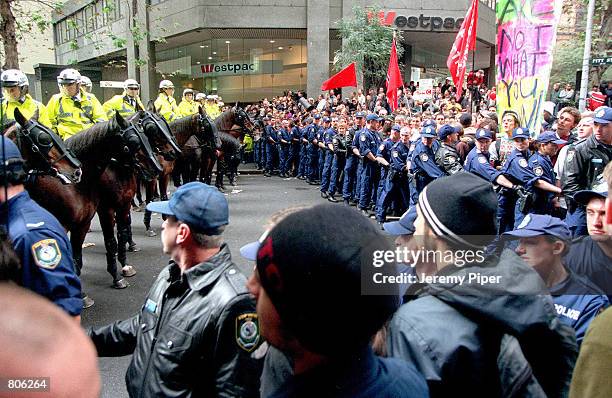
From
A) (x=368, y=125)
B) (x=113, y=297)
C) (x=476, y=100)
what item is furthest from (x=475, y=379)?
(x=476, y=100)

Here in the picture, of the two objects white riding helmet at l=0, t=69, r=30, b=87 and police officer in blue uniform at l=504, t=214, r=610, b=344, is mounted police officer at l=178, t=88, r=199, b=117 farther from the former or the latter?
police officer in blue uniform at l=504, t=214, r=610, b=344

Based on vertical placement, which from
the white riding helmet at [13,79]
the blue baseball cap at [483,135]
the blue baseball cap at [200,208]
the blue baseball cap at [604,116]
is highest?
the white riding helmet at [13,79]

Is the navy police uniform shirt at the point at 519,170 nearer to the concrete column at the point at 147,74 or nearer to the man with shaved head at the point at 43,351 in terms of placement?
the man with shaved head at the point at 43,351

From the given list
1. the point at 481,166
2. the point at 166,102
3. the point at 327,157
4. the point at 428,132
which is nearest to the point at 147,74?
the point at 166,102

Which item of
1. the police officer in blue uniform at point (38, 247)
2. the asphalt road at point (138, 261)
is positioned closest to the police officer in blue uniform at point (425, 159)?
the asphalt road at point (138, 261)

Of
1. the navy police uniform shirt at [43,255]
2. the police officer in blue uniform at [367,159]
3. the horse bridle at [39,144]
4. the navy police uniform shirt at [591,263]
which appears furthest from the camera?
the police officer in blue uniform at [367,159]

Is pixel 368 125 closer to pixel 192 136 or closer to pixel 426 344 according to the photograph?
pixel 192 136

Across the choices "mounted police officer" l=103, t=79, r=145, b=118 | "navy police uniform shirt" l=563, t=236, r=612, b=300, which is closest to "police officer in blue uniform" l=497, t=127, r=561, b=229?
"navy police uniform shirt" l=563, t=236, r=612, b=300

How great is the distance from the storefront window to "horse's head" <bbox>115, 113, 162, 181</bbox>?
23.5 meters

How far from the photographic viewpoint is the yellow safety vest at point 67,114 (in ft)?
25.5

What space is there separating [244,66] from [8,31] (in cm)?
2231

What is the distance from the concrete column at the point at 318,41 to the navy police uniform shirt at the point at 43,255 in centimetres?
2458

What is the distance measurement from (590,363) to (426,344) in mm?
455

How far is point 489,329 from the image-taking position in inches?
62.0
